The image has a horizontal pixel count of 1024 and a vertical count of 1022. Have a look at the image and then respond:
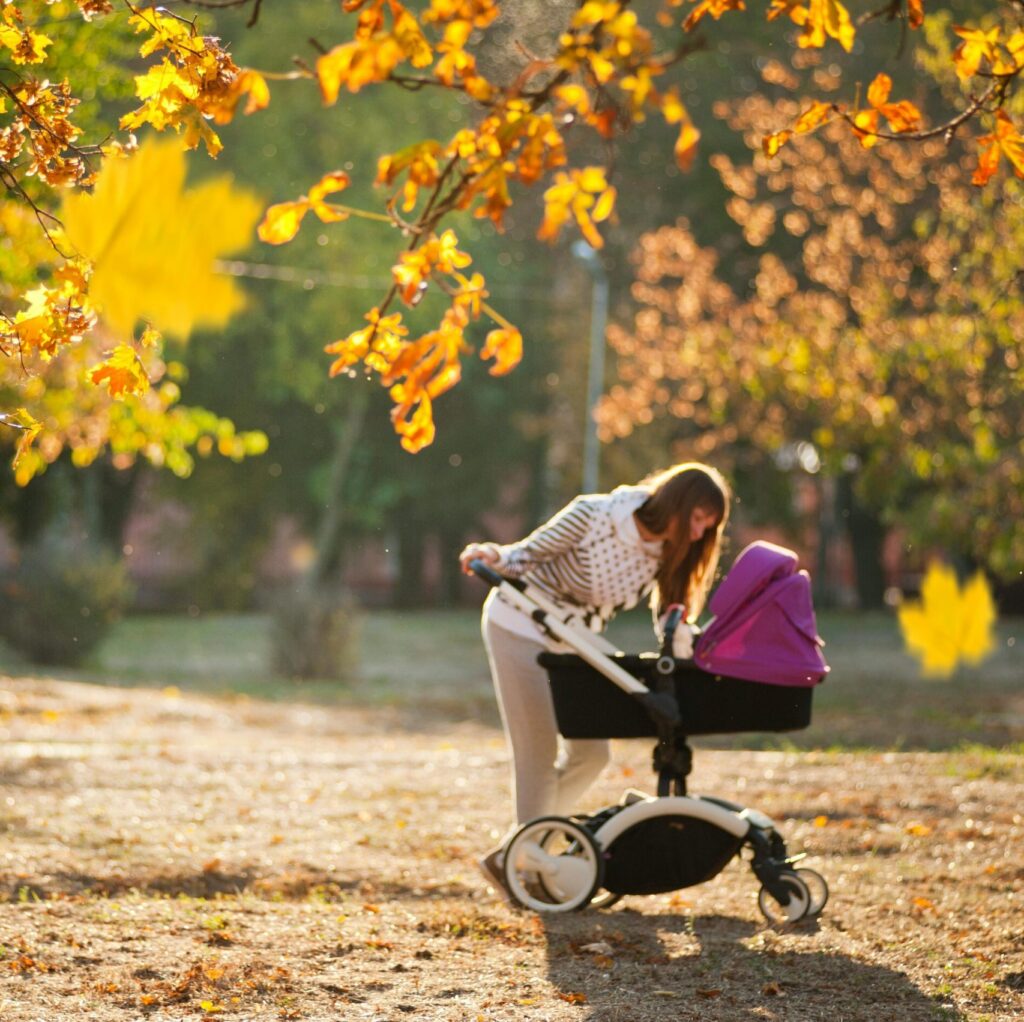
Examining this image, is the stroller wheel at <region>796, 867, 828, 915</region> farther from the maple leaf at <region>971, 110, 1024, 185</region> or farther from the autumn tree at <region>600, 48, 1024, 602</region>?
the autumn tree at <region>600, 48, 1024, 602</region>

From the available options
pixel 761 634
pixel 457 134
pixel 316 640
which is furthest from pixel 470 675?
pixel 457 134

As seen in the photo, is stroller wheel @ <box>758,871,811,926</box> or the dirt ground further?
stroller wheel @ <box>758,871,811,926</box>

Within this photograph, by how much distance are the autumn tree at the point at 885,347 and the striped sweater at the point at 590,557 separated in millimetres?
6706

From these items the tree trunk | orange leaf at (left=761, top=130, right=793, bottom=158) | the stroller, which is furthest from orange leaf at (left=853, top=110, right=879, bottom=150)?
the tree trunk

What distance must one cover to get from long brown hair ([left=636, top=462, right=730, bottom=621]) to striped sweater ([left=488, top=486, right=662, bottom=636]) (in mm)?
70

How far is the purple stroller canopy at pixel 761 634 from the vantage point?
18.6 ft

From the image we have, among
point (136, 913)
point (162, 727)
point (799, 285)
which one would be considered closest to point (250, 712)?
point (162, 727)

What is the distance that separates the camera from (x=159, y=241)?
557 centimetres

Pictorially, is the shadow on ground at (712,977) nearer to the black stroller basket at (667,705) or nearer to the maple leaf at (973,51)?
the black stroller basket at (667,705)

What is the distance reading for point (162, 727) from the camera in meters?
16.3

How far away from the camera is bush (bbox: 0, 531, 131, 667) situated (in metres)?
22.7

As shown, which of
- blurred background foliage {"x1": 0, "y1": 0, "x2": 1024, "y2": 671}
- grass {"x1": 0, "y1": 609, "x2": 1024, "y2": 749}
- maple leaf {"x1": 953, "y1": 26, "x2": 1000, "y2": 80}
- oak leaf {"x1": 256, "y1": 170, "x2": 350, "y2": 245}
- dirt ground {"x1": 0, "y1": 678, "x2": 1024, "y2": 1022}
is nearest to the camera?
oak leaf {"x1": 256, "y1": 170, "x2": 350, "y2": 245}

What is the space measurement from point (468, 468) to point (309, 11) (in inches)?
463

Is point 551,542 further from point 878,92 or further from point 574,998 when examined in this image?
point 878,92
